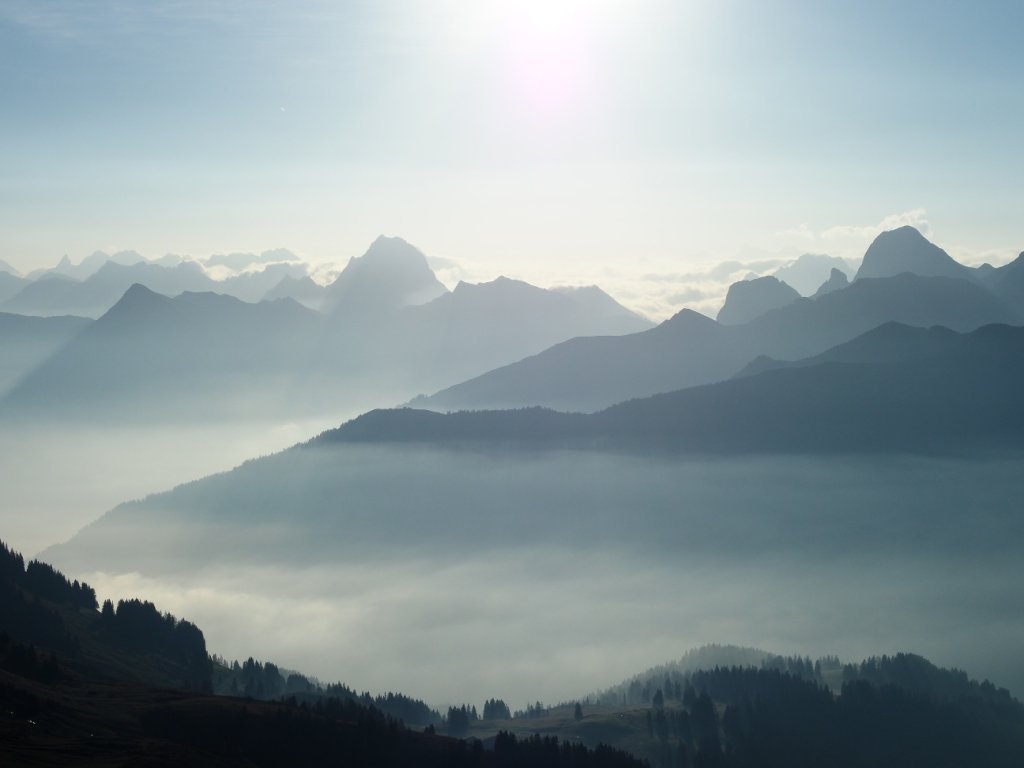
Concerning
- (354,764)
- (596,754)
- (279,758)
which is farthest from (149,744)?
(596,754)

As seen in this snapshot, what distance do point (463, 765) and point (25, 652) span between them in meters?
78.1

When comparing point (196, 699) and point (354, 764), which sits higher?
point (196, 699)

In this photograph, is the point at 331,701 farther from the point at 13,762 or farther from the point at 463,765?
the point at 13,762

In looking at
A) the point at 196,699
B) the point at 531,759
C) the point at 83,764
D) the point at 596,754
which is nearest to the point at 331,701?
the point at 196,699

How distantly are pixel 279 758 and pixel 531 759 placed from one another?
4838 cm

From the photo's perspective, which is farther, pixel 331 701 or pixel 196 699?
pixel 331 701

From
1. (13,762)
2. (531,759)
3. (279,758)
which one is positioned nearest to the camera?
(13,762)

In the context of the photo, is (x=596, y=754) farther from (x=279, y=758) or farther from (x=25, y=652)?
(x=25, y=652)

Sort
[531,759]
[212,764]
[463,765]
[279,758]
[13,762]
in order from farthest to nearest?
[531,759]
[463,765]
[279,758]
[212,764]
[13,762]

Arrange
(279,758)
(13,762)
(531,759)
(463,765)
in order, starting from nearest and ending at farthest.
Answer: (13,762), (279,758), (463,765), (531,759)

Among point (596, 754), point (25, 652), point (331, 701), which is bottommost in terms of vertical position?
point (596, 754)

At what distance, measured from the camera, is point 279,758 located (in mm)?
156875

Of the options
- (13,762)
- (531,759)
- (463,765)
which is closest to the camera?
(13,762)

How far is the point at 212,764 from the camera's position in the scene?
143m
